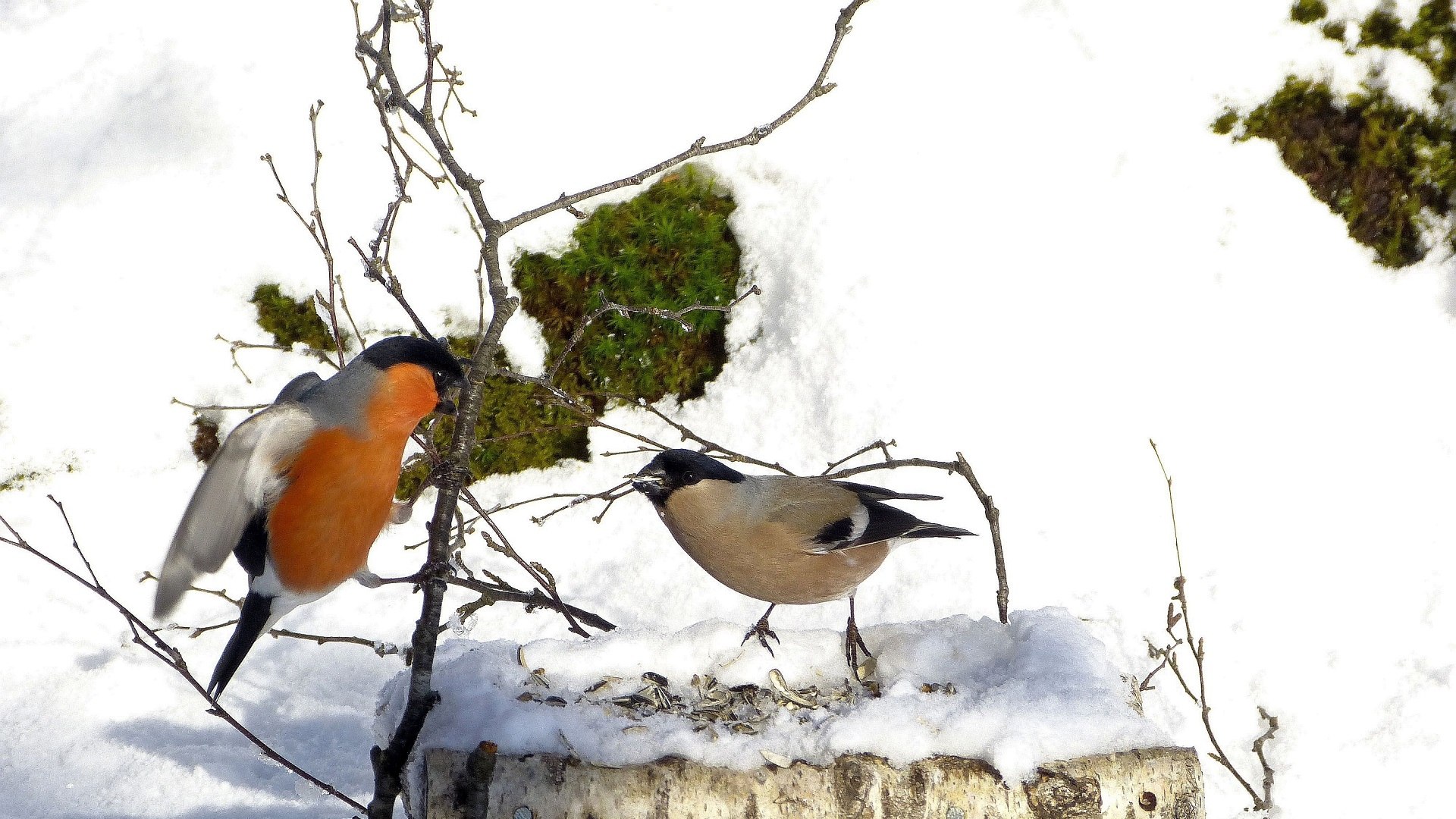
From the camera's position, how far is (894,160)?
4000 mm

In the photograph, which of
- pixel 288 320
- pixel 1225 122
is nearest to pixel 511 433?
pixel 288 320

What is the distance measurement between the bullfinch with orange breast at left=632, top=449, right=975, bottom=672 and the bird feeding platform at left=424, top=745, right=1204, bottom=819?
483mm

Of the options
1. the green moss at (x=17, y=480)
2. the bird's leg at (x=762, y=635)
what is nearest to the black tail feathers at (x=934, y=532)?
the bird's leg at (x=762, y=635)

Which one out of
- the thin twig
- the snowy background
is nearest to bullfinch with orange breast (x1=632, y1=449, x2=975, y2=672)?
the thin twig

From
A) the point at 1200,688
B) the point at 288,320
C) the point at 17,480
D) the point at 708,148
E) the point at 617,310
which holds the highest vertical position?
the point at 288,320

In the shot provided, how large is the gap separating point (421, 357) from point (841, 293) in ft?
6.61

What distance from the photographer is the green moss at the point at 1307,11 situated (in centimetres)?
380

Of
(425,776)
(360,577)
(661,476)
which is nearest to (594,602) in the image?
(360,577)

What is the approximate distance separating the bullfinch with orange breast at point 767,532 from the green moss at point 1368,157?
2.26 metres

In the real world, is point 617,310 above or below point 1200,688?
above

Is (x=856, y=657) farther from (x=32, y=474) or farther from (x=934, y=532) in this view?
(x=32, y=474)

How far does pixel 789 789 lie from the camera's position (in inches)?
68.6

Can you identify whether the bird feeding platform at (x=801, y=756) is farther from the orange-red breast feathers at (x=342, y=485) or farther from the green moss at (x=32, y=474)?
the green moss at (x=32, y=474)

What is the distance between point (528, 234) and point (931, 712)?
8.05ft
